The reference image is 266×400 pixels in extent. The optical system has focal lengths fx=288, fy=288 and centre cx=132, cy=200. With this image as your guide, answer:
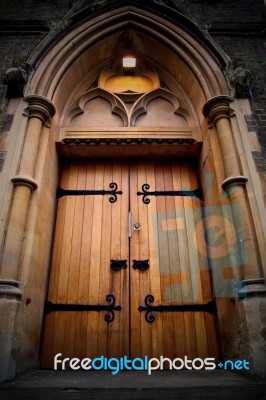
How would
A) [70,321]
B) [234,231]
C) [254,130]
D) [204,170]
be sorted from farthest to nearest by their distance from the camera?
[204,170], [254,130], [70,321], [234,231]

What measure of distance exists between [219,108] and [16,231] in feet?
8.49

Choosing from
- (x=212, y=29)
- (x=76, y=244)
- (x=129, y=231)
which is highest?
(x=212, y=29)

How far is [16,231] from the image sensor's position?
2.65m

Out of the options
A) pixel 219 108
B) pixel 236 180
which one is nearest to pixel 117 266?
pixel 236 180

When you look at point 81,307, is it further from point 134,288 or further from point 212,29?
point 212,29

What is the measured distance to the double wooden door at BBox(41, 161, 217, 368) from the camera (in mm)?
2945

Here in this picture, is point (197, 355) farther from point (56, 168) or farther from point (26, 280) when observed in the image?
point (56, 168)

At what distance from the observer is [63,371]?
8.80 ft

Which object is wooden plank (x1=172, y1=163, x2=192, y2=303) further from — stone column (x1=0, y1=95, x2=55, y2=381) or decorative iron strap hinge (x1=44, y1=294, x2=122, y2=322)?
stone column (x1=0, y1=95, x2=55, y2=381)

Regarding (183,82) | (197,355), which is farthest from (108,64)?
(197,355)

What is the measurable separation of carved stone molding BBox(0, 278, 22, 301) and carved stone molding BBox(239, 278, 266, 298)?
1899mm

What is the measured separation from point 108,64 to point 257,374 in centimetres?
432

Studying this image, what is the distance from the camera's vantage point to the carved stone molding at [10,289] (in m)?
2.34

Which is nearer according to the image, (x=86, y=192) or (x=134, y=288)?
(x=134, y=288)
